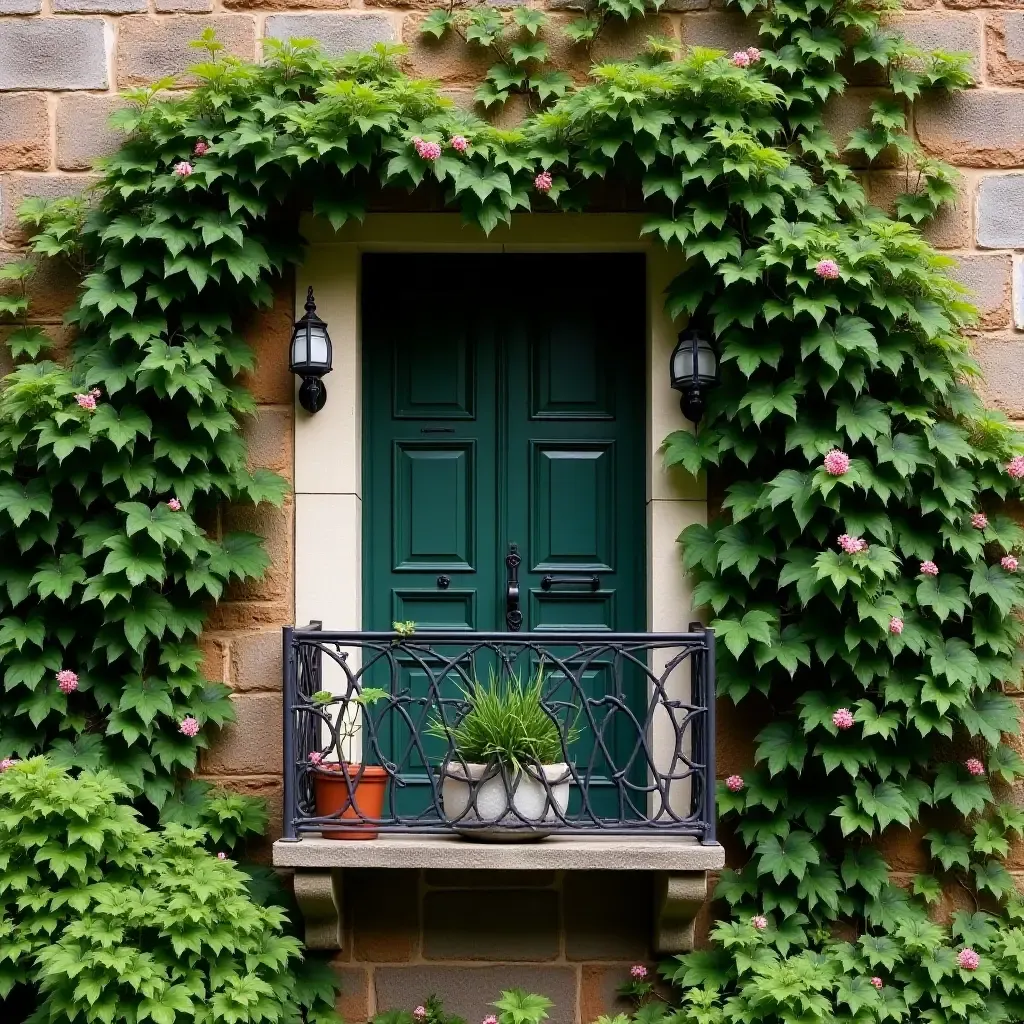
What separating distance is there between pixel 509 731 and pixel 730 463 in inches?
52.8

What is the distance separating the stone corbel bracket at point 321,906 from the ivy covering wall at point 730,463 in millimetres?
609

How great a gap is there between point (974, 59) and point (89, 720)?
407 cm

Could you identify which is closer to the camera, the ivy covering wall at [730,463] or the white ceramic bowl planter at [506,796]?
the white ceramic bowl planter at [506,796]

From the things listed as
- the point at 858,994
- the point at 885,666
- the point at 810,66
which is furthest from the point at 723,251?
the point at 858,994

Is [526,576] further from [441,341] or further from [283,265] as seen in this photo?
[283,265]

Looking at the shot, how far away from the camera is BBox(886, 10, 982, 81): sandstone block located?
4.90m

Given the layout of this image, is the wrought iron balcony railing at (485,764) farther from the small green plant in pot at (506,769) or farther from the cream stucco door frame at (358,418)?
the cream stucco door frame at (358,418)

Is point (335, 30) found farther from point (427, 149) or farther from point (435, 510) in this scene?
point (435, 510)

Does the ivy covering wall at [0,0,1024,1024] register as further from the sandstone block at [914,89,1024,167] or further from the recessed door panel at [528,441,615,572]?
the recessed door panel at [528,441,615,572]

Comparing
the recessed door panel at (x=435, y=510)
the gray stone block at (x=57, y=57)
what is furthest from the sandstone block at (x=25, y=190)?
the recessed door panel at (x=435, y=510)

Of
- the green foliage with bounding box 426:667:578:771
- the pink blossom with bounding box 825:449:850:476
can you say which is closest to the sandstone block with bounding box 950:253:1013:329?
the pink blossom with bounding box 825:449:850:476

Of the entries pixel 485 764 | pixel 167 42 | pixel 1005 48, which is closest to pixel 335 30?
pixel 167 42

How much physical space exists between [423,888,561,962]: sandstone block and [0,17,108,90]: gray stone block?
3.31m

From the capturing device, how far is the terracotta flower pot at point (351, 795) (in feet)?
14.0
